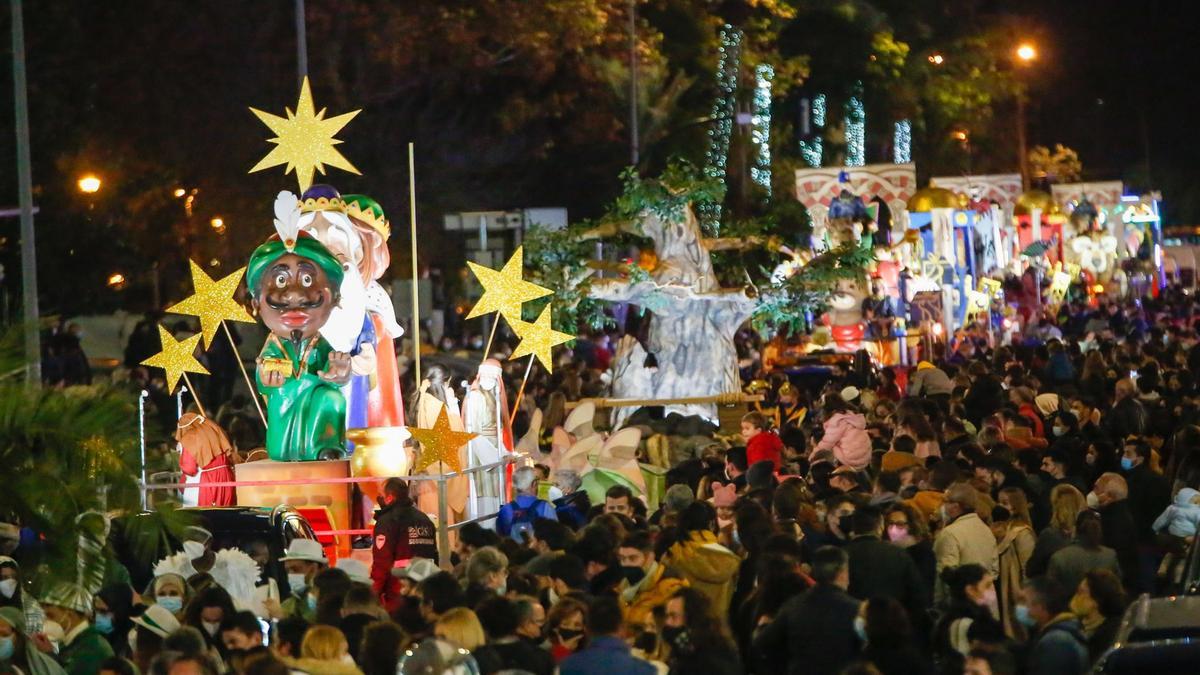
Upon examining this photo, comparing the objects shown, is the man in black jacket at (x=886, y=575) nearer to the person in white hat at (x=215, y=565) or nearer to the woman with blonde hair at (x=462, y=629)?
the woman with blonde hair at (x=462, y=629)

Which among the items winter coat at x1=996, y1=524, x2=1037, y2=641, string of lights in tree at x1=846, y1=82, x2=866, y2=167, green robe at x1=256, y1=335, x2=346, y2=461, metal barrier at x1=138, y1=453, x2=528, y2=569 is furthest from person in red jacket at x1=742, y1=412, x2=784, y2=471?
string of lights in tree at x1=846, y1=82, x2=866, y2=167

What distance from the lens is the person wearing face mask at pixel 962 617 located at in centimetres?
875

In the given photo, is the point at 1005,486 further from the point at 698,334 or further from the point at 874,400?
the point at 698,334

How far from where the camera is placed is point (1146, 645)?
279 inches

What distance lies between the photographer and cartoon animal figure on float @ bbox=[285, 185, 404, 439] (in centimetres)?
1730

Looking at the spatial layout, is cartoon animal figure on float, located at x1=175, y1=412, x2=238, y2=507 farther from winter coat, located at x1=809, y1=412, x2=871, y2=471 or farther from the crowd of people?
winter coat, located at x1=809, y1=412, x2=871, y2=471

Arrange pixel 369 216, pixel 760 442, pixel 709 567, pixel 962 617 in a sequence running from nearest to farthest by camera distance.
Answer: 1. pixel 962 617
2. pixel 709 567
3. pixel 760 442
4. pixel 369 216

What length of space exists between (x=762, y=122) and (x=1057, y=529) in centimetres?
3484

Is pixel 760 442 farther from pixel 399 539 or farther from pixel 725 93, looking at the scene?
pixel 725 93

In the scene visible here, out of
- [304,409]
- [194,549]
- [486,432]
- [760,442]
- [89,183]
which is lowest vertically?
[194,549]

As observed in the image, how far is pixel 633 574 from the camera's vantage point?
1037 cm

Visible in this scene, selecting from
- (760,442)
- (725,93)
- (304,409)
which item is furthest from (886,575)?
(725,93)

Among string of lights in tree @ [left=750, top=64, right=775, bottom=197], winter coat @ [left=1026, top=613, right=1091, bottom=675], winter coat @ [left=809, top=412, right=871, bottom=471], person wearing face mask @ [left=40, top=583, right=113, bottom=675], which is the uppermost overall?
string of lights in tree @ [left=750, top=64, right=775, bottom=197]

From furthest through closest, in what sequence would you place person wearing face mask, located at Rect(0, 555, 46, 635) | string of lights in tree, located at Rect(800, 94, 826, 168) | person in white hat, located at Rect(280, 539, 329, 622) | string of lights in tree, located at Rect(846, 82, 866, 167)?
string of lights in tree, located at Rect(846, 82, 866, 167)
string of lights in tree, located at Rect(800, 94, 826, 168)
person in white hat, located at Rect(280, 539, 329, 622)
person wearing face mask, located at Rect(0, 555, 46, 635)
